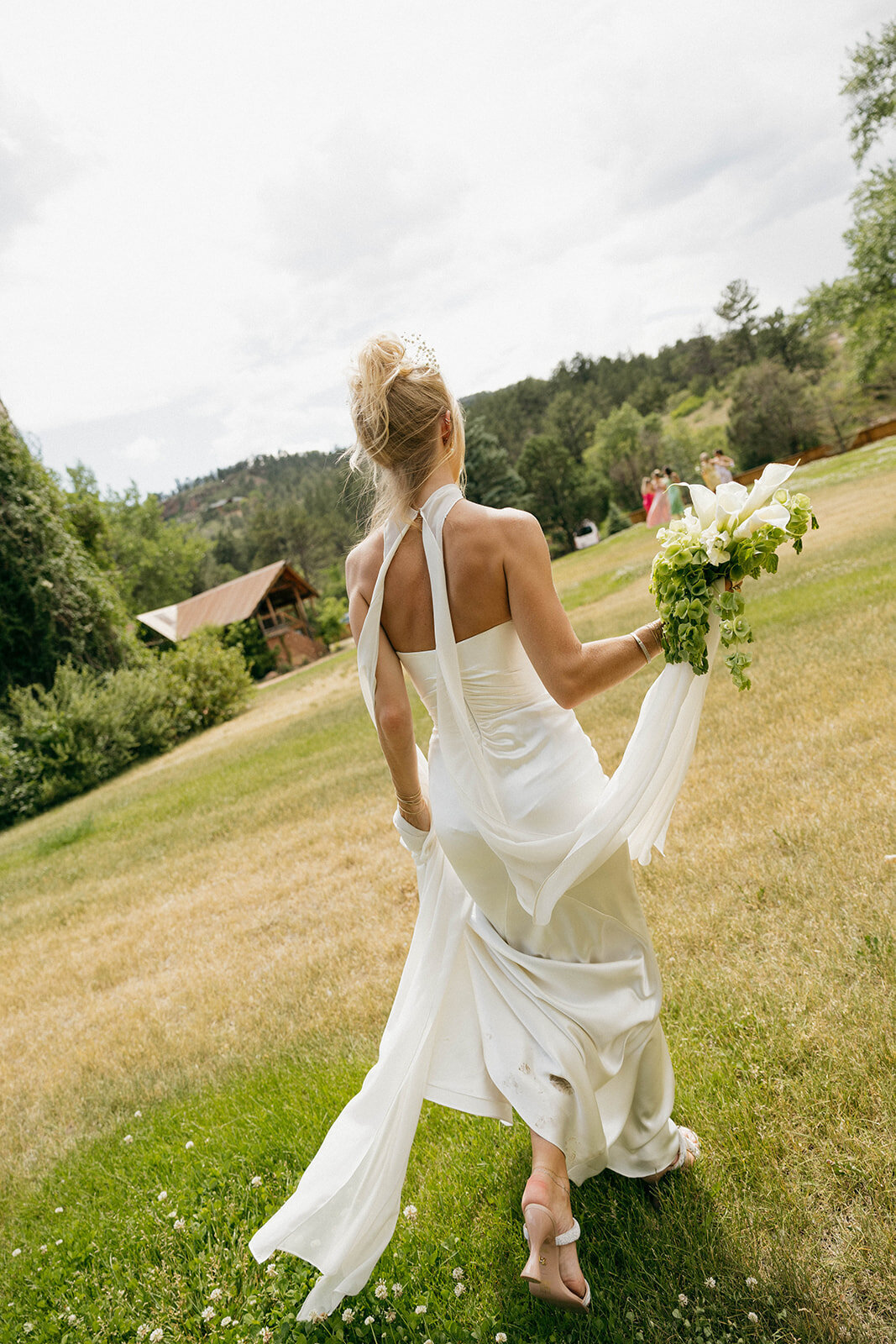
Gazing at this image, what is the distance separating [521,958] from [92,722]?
20393mm

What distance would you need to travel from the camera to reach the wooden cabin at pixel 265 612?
48.2m

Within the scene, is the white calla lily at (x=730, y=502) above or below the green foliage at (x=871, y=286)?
below

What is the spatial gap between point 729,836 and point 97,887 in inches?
313

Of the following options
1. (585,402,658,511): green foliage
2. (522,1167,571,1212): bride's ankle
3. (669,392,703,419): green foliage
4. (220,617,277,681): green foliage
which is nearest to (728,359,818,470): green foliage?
(585,402,658,511): green foliage

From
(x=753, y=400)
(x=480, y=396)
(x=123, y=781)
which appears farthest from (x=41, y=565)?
(x=480, y=396)

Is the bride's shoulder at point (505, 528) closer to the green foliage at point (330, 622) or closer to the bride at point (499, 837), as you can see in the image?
the bride at point (499, 837)

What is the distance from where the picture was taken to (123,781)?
19.8 m

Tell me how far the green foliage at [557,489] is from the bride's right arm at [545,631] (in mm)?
60237

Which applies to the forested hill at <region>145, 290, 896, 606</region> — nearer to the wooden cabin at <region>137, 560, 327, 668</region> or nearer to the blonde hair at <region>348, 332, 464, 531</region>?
the wooden cabin at <region>137, 560, 327, 668</region>

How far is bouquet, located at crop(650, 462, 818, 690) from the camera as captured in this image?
254cm

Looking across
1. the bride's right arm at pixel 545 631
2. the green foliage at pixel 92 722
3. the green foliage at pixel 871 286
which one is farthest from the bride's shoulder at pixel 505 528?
the green foliage at pixel 871 286

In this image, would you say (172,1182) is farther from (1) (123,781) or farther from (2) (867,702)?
(1) (123,781)

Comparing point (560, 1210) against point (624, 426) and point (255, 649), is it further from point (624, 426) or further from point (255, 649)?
point (624, 426)

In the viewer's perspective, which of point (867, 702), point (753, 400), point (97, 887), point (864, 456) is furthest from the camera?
point (753, 400)
